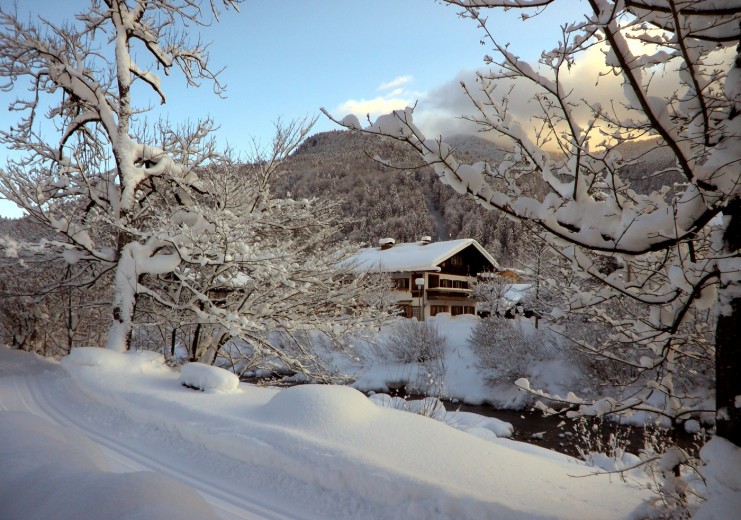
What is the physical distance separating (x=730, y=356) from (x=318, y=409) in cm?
450

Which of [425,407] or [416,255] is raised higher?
[416,255]

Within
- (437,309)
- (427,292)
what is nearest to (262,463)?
(427,292)

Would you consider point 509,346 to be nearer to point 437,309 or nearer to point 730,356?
point 437,309

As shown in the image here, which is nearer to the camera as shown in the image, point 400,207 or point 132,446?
point 132,446

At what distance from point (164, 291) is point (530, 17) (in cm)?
1164

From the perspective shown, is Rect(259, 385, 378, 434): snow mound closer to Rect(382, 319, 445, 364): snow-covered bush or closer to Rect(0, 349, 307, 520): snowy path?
Rect(0, 349, 307, 520): snowy path

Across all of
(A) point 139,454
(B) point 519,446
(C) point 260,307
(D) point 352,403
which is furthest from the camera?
(C) point 260,307

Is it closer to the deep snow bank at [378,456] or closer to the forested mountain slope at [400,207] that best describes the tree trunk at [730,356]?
the deep snow bank at [378,456]

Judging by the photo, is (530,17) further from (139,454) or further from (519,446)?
(519,446)

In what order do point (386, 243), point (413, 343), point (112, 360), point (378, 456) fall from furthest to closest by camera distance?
1. point (386, 243)
2. point (413, 343)
3. point (112, 360)
4. point (378, 456)

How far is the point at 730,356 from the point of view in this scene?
3.03 meters

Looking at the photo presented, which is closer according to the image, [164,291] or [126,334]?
[126,334]

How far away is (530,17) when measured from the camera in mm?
2686

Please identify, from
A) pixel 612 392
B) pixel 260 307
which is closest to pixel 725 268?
pixel 260 307
